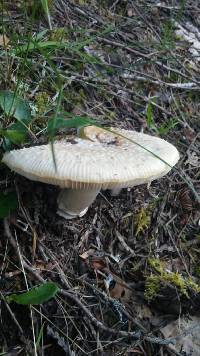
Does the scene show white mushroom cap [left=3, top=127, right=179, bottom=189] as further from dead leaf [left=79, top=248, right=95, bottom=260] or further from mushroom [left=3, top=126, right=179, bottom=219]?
dead leaf [left=79, top=248, right=95, bottom=260]

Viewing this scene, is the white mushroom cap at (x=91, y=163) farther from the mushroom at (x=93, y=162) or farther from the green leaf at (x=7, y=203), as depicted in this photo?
the green leaf at (x=7, y=203)

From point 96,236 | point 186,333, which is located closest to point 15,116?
point 96,236

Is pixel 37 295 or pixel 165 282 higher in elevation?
pixel 37 295

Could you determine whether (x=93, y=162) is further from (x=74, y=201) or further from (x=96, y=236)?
(x=96, y=236)

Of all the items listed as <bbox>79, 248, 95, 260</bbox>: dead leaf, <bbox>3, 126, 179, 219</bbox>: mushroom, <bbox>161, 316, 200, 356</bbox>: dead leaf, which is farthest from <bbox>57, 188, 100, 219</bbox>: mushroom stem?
<bbox>161, 316, 200, 356</bbox>: dead leaf

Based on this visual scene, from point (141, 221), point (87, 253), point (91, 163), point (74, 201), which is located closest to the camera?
point (91, 163)

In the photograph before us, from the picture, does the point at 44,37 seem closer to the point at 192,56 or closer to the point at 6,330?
the point at 192,56
